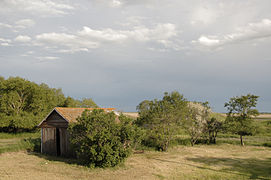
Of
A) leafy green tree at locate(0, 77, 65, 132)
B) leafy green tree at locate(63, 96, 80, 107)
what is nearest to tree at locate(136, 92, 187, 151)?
leafy green tree at locate(0, 77, 65, 132)

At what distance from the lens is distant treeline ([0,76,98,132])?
34938mm

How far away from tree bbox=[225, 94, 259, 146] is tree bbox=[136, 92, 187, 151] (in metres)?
6.46

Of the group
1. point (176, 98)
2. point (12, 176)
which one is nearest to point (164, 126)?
point (176, 98)

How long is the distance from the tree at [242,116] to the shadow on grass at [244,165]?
7304mm

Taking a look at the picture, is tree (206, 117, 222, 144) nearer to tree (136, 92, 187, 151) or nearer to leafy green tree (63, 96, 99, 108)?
tree (136, 92, 187, 151)

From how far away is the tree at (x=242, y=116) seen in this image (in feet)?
78.5

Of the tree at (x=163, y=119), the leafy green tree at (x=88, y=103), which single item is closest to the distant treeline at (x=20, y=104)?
the leafy green tree at (x=88, y=103)

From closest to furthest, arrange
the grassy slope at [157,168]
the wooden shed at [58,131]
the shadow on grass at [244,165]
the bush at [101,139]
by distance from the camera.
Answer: the grassy slope at [157,168]
the shadow on grass at [244,165]
the bush at [101,139]
the wooden shed at [58,131]

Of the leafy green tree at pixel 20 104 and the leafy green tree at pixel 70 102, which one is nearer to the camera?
the leafy green tree at pixel 20 104

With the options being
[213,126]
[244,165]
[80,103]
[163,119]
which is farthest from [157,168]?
[80,103]

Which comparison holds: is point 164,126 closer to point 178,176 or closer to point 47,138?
point 178,176

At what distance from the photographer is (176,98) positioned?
73.3ft

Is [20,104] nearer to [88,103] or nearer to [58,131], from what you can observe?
[88,103]

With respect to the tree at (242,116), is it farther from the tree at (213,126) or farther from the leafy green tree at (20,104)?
the leafy green tree at (20,104)
